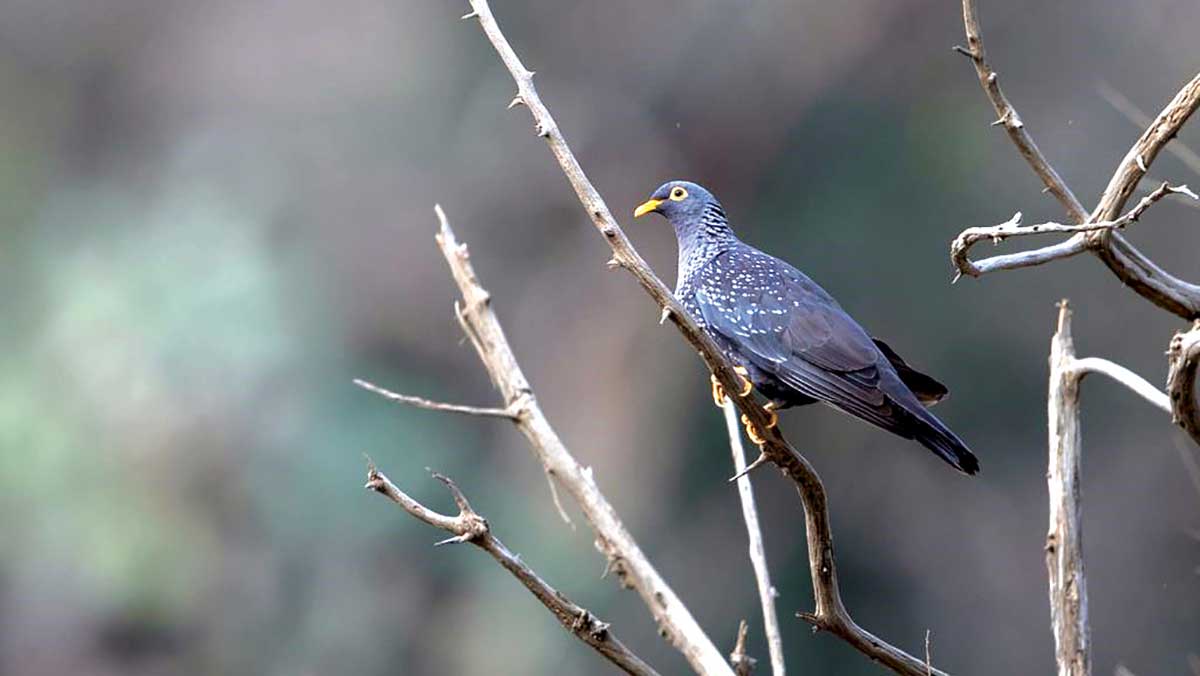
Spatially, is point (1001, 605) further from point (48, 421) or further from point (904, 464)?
point (48, 421)

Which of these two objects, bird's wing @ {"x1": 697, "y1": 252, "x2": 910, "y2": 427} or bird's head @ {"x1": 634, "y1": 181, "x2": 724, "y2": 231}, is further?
bird's head @ {"x1": 634, "y1": 181, "x2": 724, "y2": 231}

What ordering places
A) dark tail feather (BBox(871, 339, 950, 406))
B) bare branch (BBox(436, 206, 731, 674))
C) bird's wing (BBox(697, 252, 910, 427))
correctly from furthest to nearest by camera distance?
dark tail feather (BBox(871, 339, 950, 406)), bird's wing (BBox(697, 252, 910, 427)), bare branch (BBox(436, 206, 731, 674))

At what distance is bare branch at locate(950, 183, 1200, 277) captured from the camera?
10.7ft

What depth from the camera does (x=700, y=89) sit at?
520 inches

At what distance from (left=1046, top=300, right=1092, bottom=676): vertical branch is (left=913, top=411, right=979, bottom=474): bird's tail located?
331 millimetres

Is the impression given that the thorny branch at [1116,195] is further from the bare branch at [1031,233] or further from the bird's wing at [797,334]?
the bird's wing at [797,334]

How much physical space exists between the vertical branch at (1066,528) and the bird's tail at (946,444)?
1.09ft

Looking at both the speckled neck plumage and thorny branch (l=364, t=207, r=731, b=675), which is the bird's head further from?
thorny branch (l=364, t=207, r=731, b=675)

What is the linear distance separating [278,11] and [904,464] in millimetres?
7010

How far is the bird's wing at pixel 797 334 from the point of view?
4.60 meters

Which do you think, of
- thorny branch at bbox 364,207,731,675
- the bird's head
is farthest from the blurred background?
→ thorny branch at bbox 364,207,731,675

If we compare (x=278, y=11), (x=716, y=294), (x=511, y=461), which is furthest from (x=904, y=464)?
(x=716, y=294)

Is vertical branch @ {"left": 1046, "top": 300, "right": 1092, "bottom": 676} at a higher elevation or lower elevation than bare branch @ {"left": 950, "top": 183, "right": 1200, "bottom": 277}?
lower

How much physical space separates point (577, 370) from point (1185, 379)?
9.82 metres
